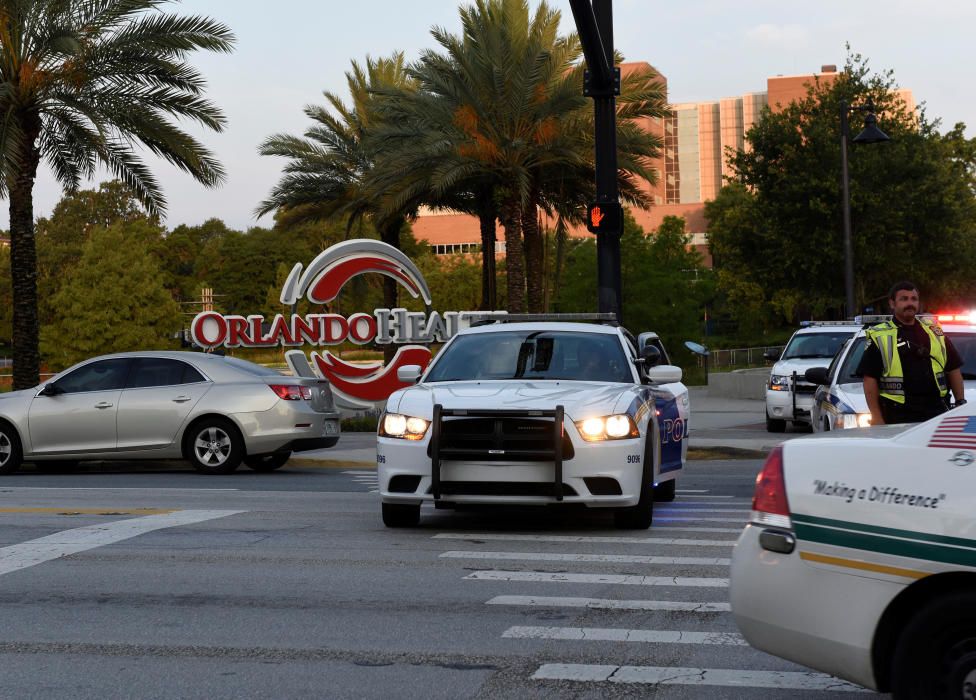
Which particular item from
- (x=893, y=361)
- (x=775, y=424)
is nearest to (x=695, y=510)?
(x=893, y=361)

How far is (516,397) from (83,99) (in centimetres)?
1774

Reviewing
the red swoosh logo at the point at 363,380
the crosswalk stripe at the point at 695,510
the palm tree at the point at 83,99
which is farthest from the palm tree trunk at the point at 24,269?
the crosswalk stripe at the point at 695,510

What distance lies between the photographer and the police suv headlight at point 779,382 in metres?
23.1

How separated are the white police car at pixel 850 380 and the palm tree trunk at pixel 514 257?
21298mm

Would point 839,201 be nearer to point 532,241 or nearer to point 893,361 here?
point 532,241

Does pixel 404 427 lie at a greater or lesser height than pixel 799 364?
lesser

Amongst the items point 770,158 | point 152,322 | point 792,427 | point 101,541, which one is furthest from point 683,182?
point 101,541

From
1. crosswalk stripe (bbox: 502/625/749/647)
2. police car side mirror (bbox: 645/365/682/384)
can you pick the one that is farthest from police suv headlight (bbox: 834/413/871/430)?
crosswalk stripe (bbox: 502/625/749/647)

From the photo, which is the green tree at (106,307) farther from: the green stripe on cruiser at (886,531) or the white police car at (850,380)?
the green stripe on cruiser at (886,531)

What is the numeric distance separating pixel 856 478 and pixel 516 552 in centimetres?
471

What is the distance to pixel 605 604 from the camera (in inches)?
289

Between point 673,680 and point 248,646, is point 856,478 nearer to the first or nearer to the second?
point 673,680

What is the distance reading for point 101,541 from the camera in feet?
32.2

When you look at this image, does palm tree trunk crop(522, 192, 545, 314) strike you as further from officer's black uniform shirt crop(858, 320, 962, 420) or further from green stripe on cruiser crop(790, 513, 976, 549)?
green stripe on cruiser crop(790, 513, 976, 549)
